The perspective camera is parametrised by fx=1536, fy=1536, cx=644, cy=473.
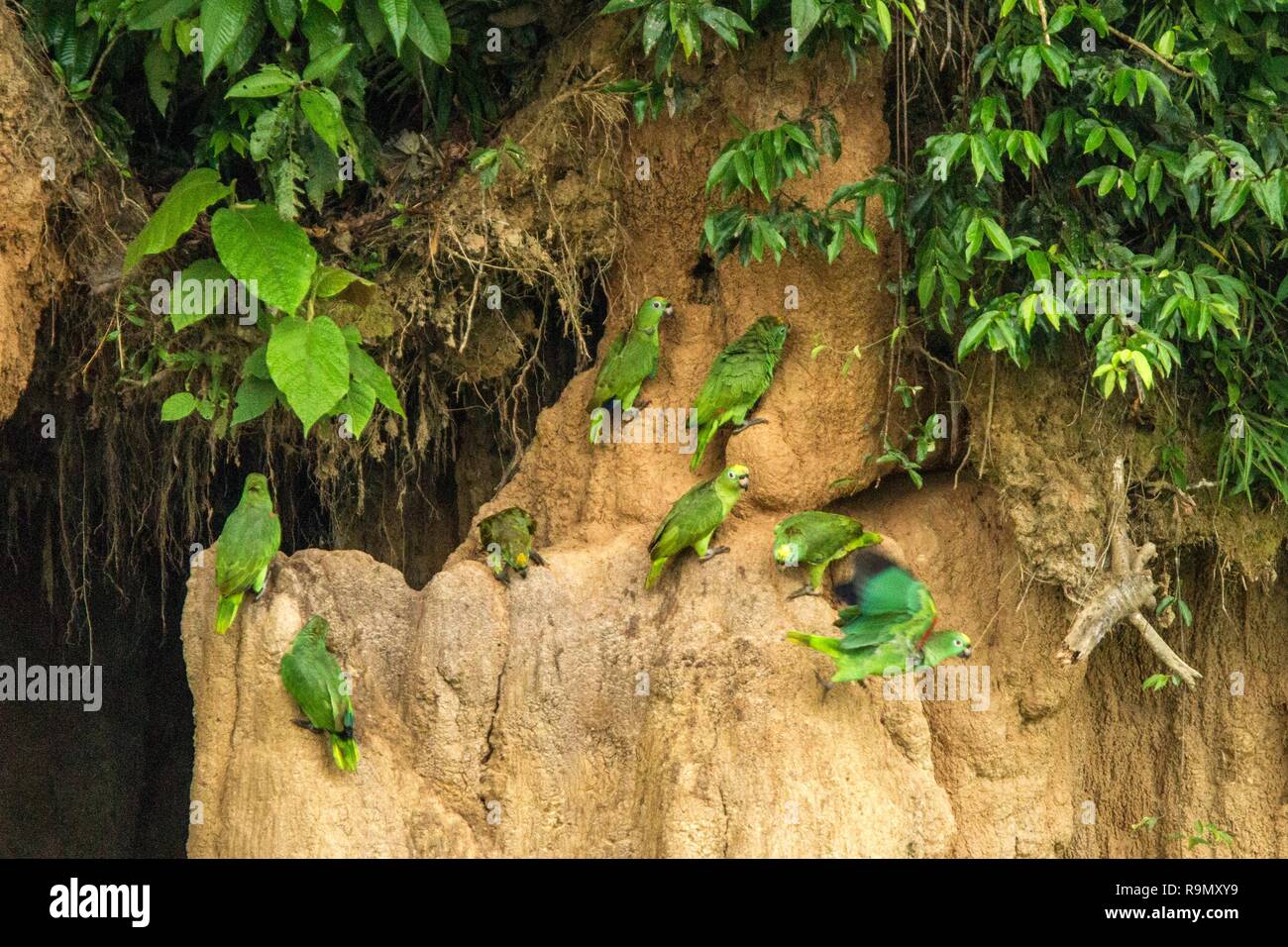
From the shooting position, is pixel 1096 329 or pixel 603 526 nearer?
pixel 1096 329

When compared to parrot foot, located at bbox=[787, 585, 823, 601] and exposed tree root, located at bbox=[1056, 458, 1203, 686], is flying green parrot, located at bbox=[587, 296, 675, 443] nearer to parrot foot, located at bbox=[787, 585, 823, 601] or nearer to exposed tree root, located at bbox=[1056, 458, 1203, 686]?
parrot foot, located at bbox=[787, 585, 823, 601]

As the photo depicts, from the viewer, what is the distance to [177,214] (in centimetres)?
591

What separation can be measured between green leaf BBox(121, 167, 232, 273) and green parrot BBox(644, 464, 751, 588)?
213 centimetres

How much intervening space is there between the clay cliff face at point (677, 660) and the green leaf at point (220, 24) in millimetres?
1748

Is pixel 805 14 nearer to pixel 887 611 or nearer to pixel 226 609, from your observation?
pixel 887 611

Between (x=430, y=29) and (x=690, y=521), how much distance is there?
2126 mm

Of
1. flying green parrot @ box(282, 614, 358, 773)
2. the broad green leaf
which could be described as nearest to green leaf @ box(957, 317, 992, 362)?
flying green parrot @ box(282, 614, 358, 773)

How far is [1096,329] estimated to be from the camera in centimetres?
586

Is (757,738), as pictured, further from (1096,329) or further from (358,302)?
(358,302)

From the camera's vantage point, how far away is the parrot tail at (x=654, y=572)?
19.7 feet

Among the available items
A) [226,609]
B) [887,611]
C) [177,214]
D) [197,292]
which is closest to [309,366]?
[197,292]

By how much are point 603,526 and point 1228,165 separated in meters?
2.85

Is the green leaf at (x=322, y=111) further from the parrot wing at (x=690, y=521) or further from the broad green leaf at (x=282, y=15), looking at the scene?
the parrot wing at (x=690, y=521)

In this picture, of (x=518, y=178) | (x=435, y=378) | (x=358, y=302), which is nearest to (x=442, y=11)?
(x=518, y=178)
